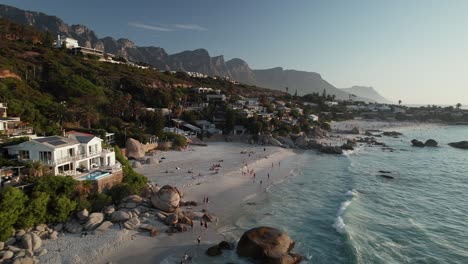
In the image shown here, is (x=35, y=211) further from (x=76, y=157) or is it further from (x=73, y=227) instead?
(x=76, y=157)

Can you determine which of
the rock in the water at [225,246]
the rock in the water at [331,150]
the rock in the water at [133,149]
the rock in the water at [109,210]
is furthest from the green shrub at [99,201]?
the rock in the water at [331,150]

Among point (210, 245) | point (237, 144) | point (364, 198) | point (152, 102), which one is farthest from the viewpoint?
point (152, 102)

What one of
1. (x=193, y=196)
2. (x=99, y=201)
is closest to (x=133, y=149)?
(x=193, y=196)

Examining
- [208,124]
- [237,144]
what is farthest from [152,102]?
[237,144]

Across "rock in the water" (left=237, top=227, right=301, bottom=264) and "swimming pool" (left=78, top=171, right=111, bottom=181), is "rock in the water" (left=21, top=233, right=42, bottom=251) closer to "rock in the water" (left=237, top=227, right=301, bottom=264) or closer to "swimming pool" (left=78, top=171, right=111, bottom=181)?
"swimming pool" (left=78, top=171, right=111, bottom=181)

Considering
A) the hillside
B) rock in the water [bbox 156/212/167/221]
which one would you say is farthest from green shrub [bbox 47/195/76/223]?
the hillside

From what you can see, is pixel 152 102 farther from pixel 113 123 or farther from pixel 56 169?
pixel 56 169
